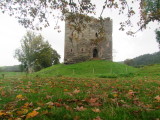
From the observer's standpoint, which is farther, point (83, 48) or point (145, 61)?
point (145, 61)

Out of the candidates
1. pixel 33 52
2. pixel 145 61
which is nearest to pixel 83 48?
pixel 33 52

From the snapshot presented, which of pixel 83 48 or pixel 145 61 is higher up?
pixel 83 48

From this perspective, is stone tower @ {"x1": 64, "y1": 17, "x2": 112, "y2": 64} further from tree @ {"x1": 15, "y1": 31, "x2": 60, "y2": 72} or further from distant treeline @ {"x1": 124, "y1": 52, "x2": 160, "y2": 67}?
distant treeline @ {"x1": 124, "y1": 52, "x2": 160, "y2": 67}

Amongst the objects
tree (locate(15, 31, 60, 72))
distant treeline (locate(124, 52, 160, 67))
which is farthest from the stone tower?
distant treeline (locate(124, 52, 160, 67))

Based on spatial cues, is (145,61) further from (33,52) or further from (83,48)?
(33,52)

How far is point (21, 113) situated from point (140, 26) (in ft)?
26.1

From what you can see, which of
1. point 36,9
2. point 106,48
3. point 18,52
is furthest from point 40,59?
point 36,9

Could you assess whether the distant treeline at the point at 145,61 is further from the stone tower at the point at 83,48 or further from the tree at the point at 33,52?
the tree at the point at 33,52

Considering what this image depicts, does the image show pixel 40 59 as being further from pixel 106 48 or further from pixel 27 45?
pixel 106 48

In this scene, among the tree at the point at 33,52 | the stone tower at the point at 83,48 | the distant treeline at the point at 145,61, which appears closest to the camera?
the stone tower at the point at 83,48

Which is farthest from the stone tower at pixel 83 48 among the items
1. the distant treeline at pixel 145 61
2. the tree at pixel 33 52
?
the distant treeline at pixel 145 61

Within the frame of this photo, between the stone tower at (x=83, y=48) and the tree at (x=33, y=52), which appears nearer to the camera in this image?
the stone tower at (x=83, y=48)

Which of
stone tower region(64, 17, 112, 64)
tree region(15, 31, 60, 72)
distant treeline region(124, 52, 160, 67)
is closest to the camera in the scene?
stone tower region(64, 17, 112, 64)

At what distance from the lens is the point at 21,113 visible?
2688 millimetres
